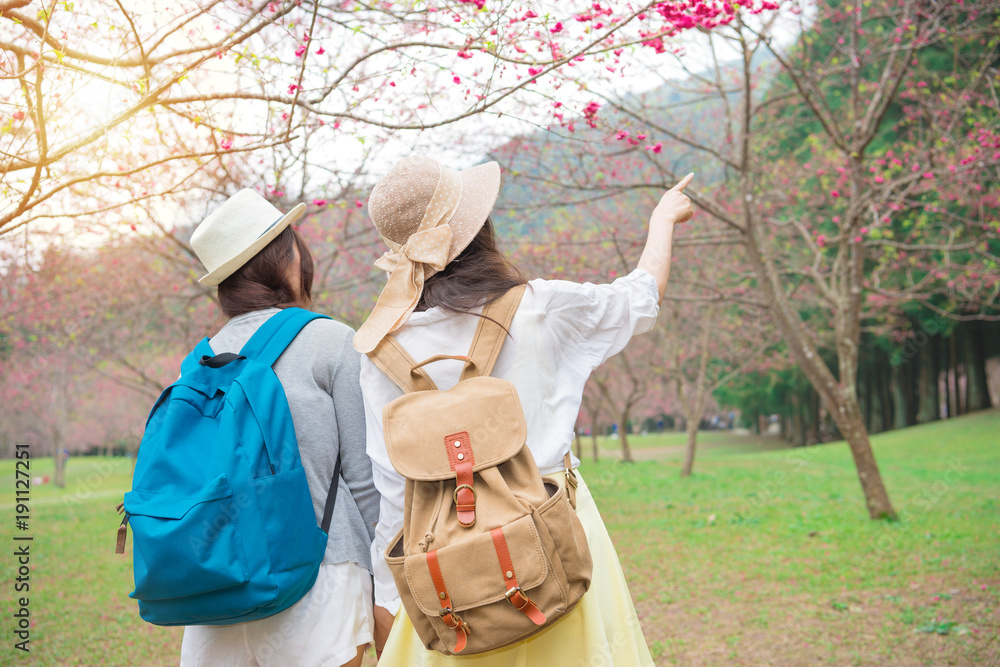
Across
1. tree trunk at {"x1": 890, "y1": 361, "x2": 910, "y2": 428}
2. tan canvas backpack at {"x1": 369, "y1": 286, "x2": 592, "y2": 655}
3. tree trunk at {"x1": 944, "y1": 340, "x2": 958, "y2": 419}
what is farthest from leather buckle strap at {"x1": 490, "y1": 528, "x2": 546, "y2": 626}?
tree trunk at {"x1": 890, "y1": 361, "x2": 910, "y2": 428}

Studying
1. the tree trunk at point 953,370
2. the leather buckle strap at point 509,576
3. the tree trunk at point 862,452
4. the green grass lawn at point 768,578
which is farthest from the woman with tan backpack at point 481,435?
the tree trunk at point 953,370

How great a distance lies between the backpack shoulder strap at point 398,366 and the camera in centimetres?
144

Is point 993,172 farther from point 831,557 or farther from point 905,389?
point 905,389

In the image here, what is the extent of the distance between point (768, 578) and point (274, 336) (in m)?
4.80

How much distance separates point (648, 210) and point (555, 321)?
11396 millimetres

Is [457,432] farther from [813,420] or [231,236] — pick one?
[813,420]

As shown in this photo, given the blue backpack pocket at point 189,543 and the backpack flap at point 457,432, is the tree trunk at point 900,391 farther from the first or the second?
the blue backpack pocket at point 189,543

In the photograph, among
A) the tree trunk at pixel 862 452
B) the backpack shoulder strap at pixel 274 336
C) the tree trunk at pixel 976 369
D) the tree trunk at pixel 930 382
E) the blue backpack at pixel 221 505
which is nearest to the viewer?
the blue backpack at pixel 221 505

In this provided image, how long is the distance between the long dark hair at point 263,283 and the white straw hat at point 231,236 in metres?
0.02

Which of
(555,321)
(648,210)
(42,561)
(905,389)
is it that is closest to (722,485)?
(648,210)

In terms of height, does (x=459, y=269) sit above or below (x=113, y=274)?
below

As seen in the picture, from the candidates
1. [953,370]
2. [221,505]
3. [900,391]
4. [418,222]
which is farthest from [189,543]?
[900,391]

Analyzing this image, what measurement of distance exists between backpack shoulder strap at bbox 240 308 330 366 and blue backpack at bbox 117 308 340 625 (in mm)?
32

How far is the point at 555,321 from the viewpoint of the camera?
1.51 metres
